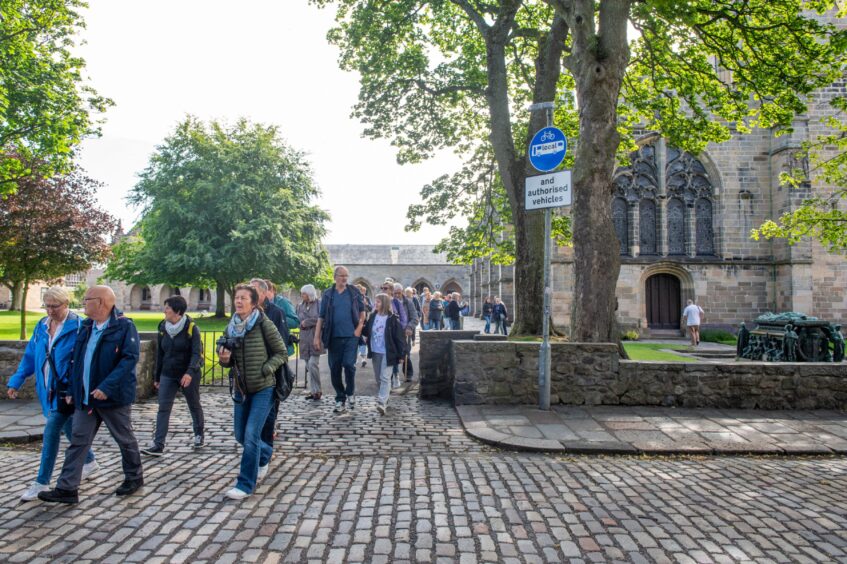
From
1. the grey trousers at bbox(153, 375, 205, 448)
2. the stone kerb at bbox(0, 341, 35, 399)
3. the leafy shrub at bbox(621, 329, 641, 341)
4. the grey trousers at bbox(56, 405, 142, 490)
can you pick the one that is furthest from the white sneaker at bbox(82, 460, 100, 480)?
the leafy shrub at bbox(621, 329, 641, 341)

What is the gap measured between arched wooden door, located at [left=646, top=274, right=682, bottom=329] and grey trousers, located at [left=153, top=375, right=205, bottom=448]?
70.7 feet

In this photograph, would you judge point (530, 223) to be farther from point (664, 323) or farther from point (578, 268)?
point (664, 323)

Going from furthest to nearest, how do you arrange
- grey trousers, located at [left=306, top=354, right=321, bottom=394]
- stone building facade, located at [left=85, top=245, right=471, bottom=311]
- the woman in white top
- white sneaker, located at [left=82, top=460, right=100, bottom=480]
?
stone building facade, located at [left=85, top=245, right=471, bottom=311] → grey trousers, located at [left=306, top=354, right=321, bottom=394] → the woman in white top → white sneaker, located at [left=82, top=460, right=100, bottom=480]

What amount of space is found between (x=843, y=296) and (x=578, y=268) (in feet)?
64.4

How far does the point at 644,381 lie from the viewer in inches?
293

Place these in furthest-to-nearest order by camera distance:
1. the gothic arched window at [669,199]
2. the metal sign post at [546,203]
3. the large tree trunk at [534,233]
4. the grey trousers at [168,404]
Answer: the gothic arched window at [669,199]
the large tree trunk at [534,233]
the metal sign post at [546,203]
the grey trousers at [168,404]

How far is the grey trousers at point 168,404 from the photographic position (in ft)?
17.5

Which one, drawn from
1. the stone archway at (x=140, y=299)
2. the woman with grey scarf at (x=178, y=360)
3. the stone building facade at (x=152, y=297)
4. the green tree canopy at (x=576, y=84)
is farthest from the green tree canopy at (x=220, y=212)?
the stone archway at (x=140, y=299)

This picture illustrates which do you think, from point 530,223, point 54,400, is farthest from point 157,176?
point 54,400

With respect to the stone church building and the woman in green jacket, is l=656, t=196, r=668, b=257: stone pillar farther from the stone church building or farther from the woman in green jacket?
the woman in green jacket

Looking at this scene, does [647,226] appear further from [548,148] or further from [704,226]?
[548,148]

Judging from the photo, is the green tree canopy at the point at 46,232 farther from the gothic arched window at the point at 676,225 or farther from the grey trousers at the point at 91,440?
the gothic arched window at the point at 676,225

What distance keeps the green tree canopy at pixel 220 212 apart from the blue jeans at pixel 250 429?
2484 centimetres

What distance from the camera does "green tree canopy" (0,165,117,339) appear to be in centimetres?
1636
